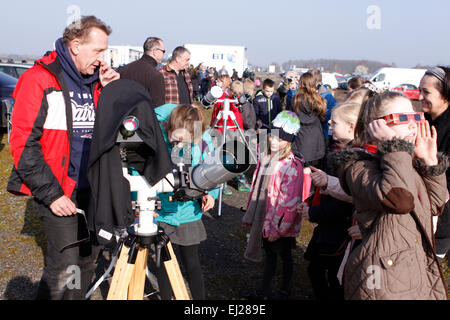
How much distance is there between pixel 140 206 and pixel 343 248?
1503 mm

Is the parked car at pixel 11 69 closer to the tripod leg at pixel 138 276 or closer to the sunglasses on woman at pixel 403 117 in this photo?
the tripod leg at pixel 138 276

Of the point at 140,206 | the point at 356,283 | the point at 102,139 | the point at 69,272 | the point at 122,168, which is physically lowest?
the point at 69,272

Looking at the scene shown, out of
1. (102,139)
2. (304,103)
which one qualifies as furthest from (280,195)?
(304,103)

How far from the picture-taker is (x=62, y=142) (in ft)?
7.72

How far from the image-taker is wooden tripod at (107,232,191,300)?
1.86 m

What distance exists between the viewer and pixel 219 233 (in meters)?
4.75

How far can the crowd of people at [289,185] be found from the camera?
70.5 inches

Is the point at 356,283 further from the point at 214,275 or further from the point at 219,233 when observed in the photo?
the point at 219,233

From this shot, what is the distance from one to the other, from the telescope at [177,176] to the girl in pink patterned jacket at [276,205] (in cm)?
146

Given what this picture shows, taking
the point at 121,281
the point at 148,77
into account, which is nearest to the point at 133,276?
the point at 121,281

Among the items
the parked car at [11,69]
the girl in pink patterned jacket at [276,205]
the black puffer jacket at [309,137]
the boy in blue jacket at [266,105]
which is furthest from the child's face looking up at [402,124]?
the parked car at [11,69]

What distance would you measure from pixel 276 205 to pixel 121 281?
5.31 ft

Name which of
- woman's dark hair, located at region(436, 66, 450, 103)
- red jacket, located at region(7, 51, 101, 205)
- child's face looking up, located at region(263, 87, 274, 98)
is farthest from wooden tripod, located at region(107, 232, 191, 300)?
child's face looking up, located at region(263, 87, 274, 98)

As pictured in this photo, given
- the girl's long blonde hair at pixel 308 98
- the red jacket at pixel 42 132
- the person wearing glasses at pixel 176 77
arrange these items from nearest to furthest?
1. the red jacket at pixel 42 132
2. the girl's long blonde hair at pixel 308 98
3. the person wearing glasses at pixel 176 77
